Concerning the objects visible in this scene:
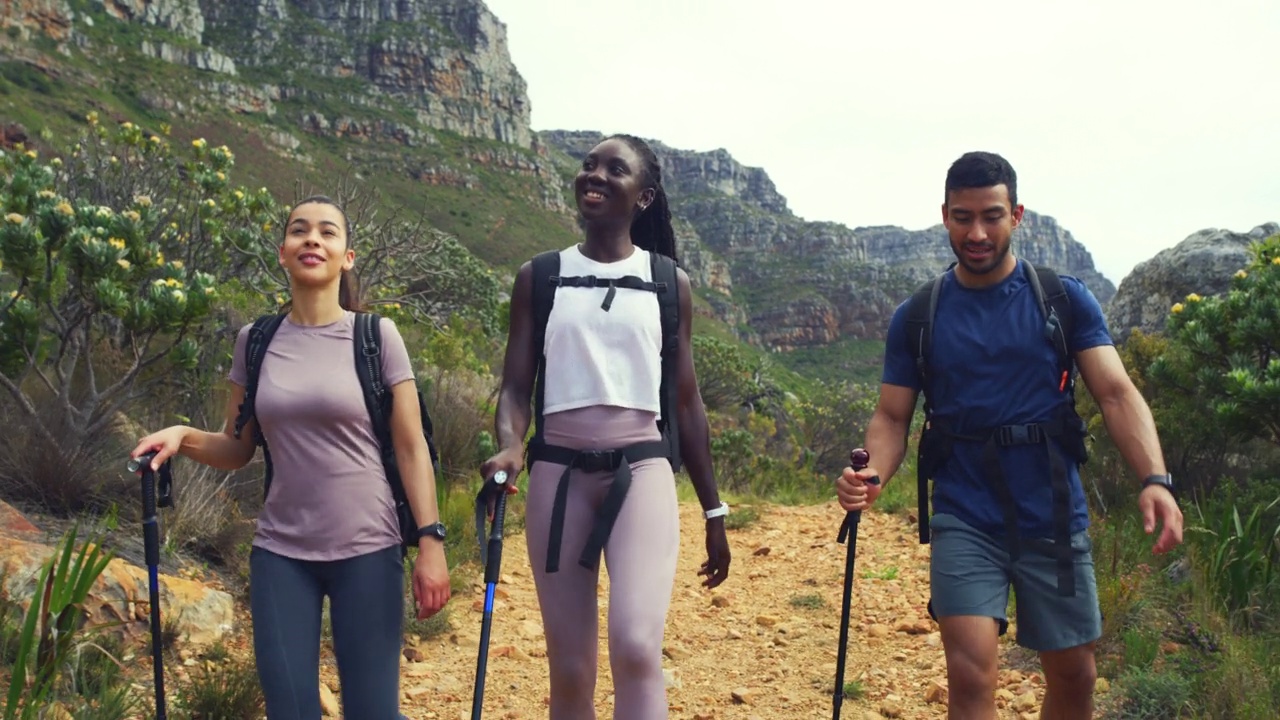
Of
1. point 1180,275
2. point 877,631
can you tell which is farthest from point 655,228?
point 1180,275

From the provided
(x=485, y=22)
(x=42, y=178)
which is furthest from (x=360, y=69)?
(x=42, y=178)

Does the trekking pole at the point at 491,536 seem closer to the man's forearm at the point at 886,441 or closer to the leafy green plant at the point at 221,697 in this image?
the man's forearm at the point at 886,441

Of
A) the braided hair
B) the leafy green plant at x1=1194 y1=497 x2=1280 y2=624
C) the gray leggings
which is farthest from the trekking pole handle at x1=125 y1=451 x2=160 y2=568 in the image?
the leafy green plant at x1=1194 y1=497 x2=1280 y2=624

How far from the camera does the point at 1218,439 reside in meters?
6.90

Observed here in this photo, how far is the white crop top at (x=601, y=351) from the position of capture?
2857 mm

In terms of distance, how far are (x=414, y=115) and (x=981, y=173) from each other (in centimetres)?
9247

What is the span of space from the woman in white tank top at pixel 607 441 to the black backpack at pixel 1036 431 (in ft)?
2.24

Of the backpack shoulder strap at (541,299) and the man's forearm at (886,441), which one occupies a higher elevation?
the backpack shoulder strap at (541,299)

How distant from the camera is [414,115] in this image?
90188 millimetres

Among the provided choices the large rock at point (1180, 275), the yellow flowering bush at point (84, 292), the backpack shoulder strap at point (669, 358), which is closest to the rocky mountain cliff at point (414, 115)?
the large rock at point (1180, 275)

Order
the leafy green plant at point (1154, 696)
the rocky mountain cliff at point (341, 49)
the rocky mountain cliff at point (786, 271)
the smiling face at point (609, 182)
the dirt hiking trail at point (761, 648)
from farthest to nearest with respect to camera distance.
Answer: the rocky mountain cliff at point (786, 271), the rocky mountain cliff at point (341, 49), the dirt hiking trail at point (761, 648), the leafy green plant at point (1154, 696), the smiling face at point (609, 182)

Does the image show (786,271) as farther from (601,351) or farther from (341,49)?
(601,351)

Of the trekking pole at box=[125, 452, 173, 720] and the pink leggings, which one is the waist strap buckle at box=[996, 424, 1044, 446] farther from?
the trekking pole at box=[125, 452, 173, 720]

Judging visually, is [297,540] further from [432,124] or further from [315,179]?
[432,124]
